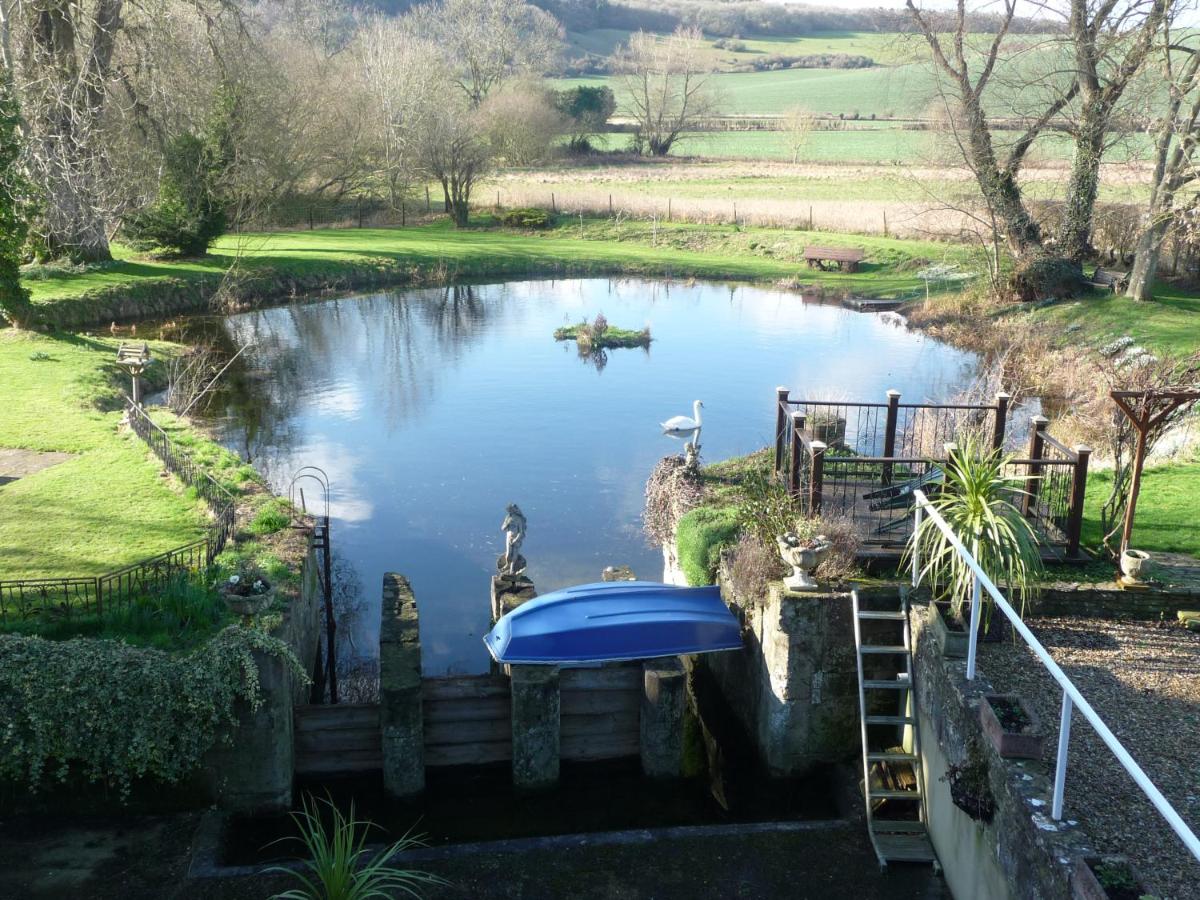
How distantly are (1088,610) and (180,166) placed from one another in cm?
3347

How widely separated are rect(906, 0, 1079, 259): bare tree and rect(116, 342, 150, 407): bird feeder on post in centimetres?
2611

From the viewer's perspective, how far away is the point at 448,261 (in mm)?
43469

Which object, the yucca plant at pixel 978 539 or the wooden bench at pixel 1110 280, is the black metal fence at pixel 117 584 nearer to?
the yucca plant at pixel 978 539

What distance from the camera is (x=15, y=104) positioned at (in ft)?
74.6

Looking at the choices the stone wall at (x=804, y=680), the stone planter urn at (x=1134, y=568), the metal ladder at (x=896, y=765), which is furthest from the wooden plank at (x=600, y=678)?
the stone planter urn at (x=1134, y=568)

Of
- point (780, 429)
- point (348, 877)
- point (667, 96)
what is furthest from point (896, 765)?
point (667, 96)

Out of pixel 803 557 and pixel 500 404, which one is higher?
pixel 803 557

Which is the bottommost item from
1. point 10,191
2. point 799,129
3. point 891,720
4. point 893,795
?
point 893,795

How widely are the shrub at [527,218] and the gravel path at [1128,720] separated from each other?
43.8 metres

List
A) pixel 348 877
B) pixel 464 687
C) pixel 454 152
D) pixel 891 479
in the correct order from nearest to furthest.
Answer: pixel 348 877 → pixel 464 687 → pixel 891 479 → pixel 454 152

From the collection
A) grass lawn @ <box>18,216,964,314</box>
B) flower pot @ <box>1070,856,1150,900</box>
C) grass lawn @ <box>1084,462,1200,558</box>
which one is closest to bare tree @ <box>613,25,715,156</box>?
grass lawn @ <box>18,216,964,314</box>

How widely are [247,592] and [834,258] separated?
3593 cm

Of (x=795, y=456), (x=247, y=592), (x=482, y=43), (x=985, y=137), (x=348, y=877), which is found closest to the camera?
(x=348, y=877)

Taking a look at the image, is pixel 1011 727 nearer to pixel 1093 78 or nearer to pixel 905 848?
pixel 905 848
